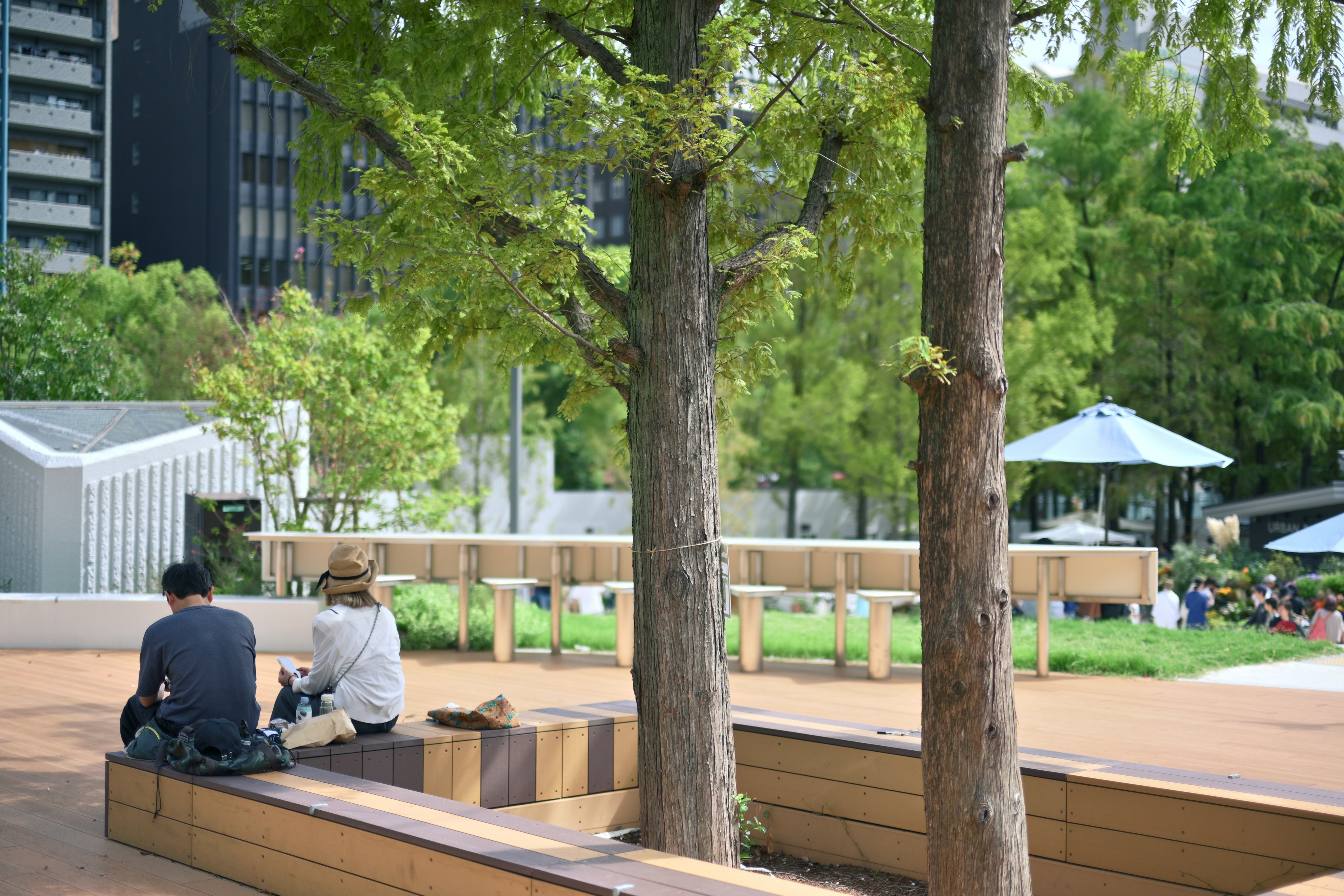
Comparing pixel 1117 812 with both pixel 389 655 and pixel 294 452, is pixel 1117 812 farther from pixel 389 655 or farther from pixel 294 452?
pixel 294 452

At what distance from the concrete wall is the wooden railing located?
45cm

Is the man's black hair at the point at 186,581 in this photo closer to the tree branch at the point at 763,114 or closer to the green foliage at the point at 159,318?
the tree branch at the point at 763,114

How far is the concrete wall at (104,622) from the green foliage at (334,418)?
8.94 feet

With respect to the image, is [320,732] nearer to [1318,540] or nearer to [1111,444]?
[1111,444]

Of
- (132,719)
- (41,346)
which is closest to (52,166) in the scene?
(41,346)

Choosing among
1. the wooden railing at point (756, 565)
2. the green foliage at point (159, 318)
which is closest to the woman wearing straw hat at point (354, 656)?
the wooden railing at point (756, 565)

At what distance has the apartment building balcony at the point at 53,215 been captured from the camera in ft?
191

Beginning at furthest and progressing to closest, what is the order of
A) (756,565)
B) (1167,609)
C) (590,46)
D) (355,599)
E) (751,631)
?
(1167,609) < (756,565) < (751,631) < (355,599) < (590,46)

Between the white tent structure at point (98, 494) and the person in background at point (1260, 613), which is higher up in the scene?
the white tent structure at point (98, 494)

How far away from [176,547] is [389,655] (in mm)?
12023

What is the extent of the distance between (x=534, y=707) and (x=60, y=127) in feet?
197

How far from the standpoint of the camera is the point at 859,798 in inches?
256

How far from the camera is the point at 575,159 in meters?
5.75

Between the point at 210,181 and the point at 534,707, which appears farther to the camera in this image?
the point at 210,181
